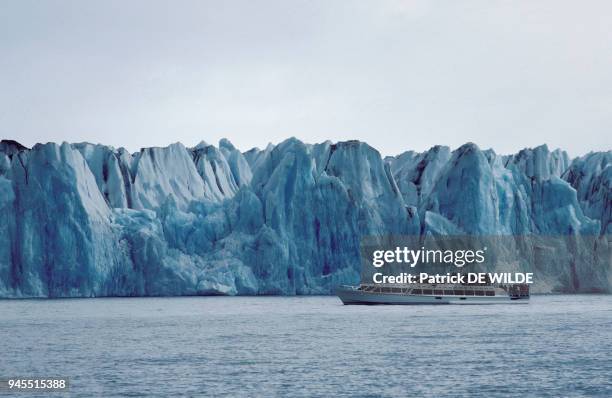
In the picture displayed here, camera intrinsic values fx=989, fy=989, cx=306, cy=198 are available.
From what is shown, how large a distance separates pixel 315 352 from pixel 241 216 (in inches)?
1801

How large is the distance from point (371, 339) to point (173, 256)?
3825 cm

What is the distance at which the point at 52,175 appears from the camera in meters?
82.8

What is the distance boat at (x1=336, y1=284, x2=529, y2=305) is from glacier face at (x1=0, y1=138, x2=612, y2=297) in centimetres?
264

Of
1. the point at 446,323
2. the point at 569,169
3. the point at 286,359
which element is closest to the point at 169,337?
the point at 286,359

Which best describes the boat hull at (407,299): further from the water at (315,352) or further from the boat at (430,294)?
the water at (315,352)

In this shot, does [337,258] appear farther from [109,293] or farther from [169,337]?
[169,337]

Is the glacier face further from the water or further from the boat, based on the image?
the water

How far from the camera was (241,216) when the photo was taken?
87375 millimetres

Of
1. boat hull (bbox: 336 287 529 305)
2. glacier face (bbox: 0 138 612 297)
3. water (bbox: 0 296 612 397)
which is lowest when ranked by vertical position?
water (bbox: 0 296 612 397)

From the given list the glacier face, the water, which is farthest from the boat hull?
the water

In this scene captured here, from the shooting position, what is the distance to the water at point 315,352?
32.3 m

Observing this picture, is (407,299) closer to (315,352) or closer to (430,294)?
(430,294)

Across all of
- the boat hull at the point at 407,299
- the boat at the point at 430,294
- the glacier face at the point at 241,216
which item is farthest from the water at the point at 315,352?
the boat at the point at 430,294

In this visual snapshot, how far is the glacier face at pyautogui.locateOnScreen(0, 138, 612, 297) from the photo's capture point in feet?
268
